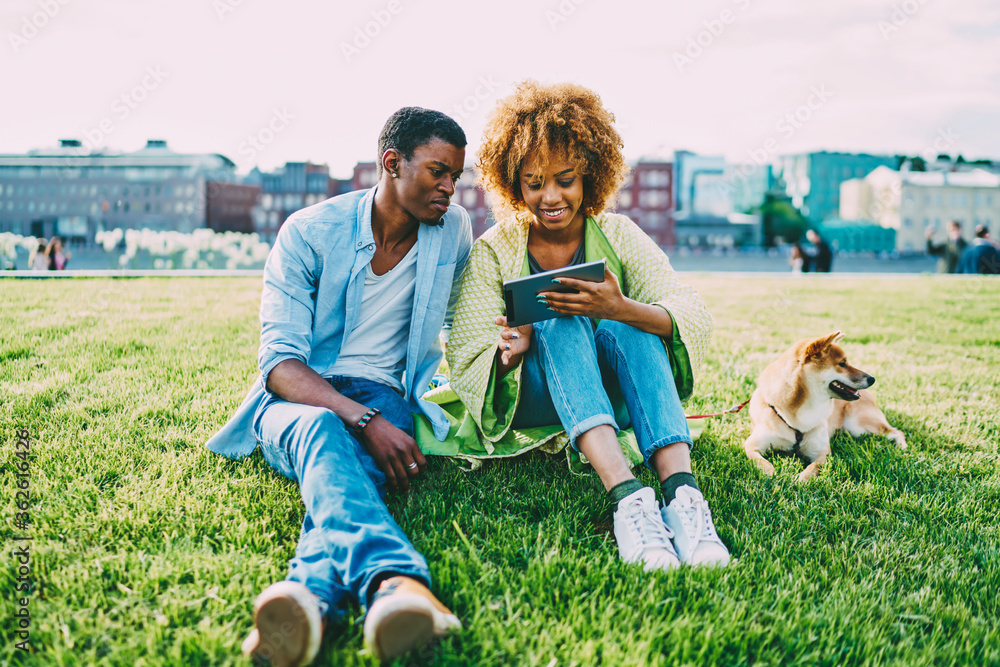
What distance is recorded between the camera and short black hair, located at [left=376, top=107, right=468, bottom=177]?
2729mm

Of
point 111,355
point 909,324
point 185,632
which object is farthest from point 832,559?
point 909,324

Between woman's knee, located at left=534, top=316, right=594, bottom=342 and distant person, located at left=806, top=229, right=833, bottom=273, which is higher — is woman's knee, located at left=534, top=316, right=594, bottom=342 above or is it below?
below

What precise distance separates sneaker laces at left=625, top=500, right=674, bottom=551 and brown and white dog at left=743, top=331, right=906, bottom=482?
47.5 inches

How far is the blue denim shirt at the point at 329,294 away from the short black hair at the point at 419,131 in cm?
29

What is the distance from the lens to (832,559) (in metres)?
2.14

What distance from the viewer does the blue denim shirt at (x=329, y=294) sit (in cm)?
252

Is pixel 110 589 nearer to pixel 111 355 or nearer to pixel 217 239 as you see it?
pixel 111 355

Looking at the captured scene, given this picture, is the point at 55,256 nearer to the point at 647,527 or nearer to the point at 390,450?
the point at 390,450

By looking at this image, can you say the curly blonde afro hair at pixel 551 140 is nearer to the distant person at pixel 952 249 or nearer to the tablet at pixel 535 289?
the tablet at pixel 535 289

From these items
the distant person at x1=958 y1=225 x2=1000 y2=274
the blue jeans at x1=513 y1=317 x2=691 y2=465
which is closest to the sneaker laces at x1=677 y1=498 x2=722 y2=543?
the blue jeans at x1=513 y1=317 x2=691 y2=465

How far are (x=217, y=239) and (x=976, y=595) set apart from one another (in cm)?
2320

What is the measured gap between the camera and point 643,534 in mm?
2096

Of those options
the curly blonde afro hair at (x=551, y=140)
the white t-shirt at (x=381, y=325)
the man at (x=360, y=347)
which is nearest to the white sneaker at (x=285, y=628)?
the man at (x=360, y=347)

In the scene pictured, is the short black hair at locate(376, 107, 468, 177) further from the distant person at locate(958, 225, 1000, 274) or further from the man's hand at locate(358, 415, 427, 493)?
the distant person at locate(958, 225, 1000, 274)
